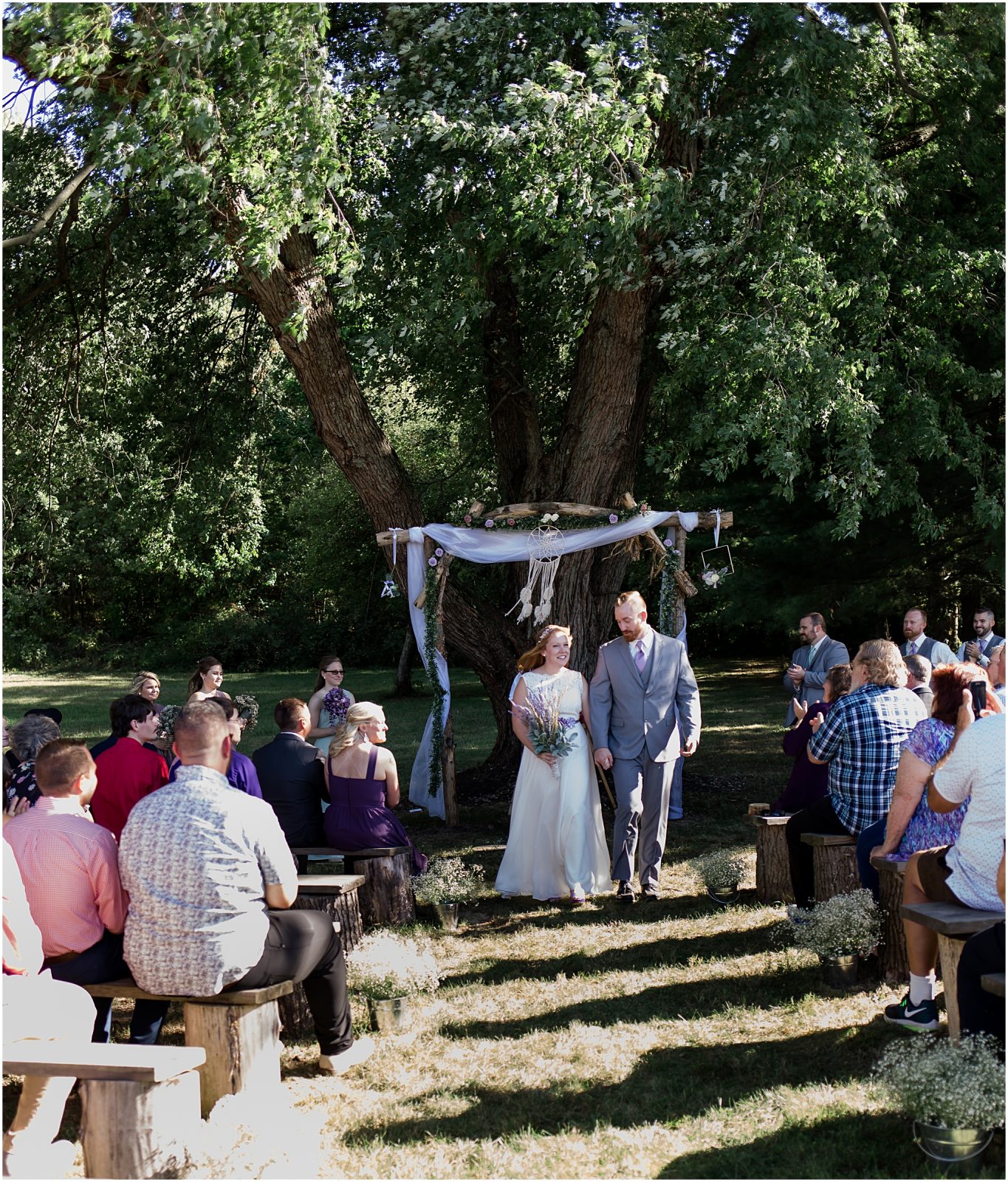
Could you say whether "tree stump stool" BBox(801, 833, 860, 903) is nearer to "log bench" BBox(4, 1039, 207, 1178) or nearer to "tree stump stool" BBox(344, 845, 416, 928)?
"tree stump stool" BBox(344, 845, 416, 928)

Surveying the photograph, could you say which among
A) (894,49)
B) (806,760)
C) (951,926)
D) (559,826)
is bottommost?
(559,826)

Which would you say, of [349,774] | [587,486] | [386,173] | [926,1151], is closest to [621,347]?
[587,486]

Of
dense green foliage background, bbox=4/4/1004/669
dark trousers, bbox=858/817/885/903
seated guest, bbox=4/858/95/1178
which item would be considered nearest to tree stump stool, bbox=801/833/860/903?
dark trousers, bbox=858/817/885/903

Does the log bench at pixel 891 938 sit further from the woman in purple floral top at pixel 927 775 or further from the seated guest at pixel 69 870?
the seated guest at pixel 69 870

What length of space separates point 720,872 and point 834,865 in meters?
1.19

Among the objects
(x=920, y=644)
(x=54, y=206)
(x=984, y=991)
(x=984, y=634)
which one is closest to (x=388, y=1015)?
(x=984, y=991)

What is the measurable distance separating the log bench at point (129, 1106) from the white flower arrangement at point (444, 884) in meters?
3.43

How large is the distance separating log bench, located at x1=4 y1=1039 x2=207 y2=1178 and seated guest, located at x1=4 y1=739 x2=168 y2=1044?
644mm

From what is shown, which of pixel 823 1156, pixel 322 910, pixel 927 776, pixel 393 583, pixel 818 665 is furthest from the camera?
pixel 393 583

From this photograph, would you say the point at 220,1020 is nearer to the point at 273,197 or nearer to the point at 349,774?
the point at 349,774

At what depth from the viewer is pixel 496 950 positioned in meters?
7.01

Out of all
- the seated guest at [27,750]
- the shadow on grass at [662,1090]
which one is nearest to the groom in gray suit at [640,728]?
the shadow on grass at [662,1090]

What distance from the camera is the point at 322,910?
6.25m

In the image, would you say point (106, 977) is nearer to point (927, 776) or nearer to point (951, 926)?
point (951, 926)
